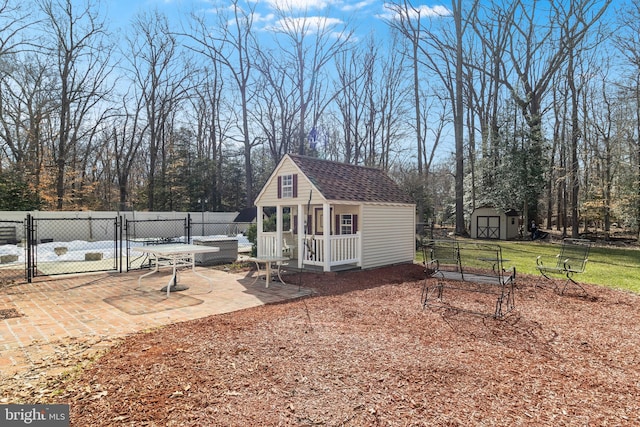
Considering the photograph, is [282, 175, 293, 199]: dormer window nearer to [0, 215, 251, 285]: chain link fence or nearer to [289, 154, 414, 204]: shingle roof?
[289, 154, 414, 204]: shingle roof

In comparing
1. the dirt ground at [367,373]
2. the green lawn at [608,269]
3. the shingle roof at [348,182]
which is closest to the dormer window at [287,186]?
the shingle roof at [348,182]

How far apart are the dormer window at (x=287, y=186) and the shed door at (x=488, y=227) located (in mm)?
18531

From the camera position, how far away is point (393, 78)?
3042cm

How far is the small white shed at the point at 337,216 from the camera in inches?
408

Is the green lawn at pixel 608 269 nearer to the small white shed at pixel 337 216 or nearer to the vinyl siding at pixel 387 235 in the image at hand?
the vinyl siding at pixel 387 235

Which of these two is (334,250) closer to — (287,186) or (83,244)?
(287,186)

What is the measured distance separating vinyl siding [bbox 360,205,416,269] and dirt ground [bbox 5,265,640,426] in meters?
5.20

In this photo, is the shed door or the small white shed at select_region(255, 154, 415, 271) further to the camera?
the shed door

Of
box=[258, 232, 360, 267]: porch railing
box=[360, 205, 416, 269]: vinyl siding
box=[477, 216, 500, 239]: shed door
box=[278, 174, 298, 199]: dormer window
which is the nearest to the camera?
box=[258, 232, 360, 267]: porch railing

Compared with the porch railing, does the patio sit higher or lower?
lower

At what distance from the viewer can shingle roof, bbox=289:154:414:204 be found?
1041 centimetres

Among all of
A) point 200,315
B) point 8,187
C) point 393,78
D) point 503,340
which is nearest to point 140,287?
point 200,315

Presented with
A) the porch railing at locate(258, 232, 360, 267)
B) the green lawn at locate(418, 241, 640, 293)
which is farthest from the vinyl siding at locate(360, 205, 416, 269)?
the green lawn at locate(418, 241, 640, 293)

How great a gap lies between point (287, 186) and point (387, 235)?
383 cm
